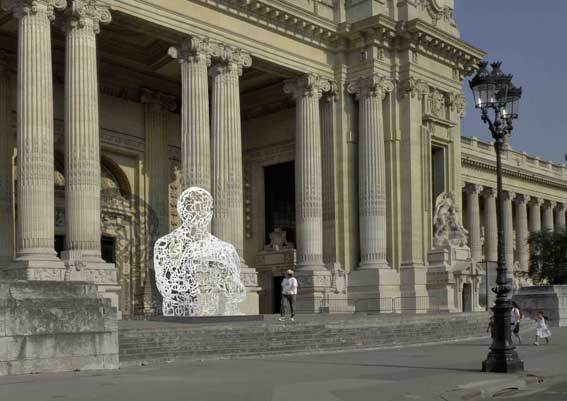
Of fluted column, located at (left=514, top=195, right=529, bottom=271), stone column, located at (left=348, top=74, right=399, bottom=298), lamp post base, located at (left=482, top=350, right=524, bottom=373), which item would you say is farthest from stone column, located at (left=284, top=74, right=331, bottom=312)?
fluted column, located at (left=514, top=195, right=529, bottom=271)

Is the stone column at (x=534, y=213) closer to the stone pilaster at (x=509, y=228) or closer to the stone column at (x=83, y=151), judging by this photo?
the stone pilaster at (x=509, y=228)

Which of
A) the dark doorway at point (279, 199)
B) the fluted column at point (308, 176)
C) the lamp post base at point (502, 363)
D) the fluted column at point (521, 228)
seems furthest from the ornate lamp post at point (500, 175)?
the fluted column at point (521, 228)

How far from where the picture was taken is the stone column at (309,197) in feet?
123

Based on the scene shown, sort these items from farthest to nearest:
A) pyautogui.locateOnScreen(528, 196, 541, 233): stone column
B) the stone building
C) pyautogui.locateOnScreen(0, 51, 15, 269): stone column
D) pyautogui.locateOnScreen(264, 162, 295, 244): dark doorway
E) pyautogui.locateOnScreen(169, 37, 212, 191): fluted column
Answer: pyautogui.locateOnScreen(528, 196, 541, 233): stone column → pyautogui.locateOnScreen(264, 162, 295, 244): dark doorway → pyautogui.locateOnScreen(0, 51, 15, 269): stone column → pyautogui.locateOnScreen(169, 37, 212, 191): fluted column → the stone building

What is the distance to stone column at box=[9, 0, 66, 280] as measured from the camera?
2728 cm

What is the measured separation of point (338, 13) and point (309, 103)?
15.1 feet

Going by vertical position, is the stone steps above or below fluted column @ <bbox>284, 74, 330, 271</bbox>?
below

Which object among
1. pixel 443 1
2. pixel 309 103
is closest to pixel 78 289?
pixel 309 103

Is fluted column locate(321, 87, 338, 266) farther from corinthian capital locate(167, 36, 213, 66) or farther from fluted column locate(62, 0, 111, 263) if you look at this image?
fluted column locate(62, 0, 111, 263)

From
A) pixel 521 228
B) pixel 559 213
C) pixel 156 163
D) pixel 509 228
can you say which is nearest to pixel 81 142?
pixel 156 163

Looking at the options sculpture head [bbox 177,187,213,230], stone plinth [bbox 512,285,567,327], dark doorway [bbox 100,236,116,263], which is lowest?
stone plinth [bbox 512,285,567,327]

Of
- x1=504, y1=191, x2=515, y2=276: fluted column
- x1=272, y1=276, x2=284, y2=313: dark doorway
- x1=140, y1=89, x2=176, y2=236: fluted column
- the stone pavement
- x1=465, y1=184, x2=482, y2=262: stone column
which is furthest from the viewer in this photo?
x1=504, y1=191, x2=515, y2=276: fluted column

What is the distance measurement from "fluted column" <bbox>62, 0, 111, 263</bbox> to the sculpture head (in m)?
3.55

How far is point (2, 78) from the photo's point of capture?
3491 cm
